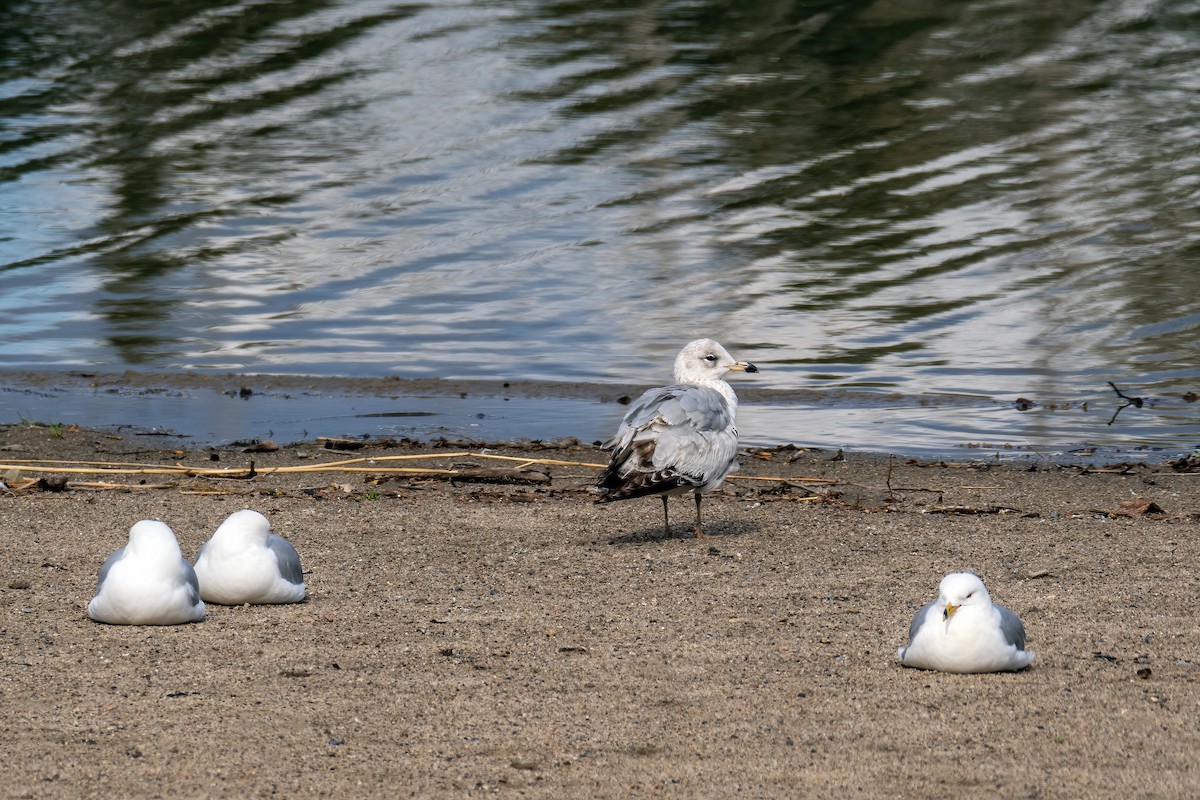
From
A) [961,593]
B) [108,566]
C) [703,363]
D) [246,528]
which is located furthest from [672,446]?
[108,566]

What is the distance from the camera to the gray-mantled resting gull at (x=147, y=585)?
623 centimetres

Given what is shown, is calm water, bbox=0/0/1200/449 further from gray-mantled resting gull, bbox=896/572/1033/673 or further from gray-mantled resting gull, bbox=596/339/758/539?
gray-mantled resting gull, bbox=896/572/1033/673

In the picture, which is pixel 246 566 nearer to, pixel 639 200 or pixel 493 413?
pixel 493 413

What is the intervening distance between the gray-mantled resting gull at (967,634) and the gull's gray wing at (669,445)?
86.5 inches

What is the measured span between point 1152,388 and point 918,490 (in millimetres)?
3574

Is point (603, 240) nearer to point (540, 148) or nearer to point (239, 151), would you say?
point (540, 148)

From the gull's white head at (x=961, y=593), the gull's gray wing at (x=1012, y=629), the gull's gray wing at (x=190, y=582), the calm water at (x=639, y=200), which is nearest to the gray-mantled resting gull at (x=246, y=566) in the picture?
the gull's gray wing at (x=190, y=582)

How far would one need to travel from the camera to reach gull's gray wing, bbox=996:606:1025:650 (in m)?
5.68

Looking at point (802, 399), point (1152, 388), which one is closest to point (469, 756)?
point (802, 399)

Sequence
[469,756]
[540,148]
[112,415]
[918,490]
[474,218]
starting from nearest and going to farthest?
[469,756] < [918,490] < [112,415] < [474,218] < [540,148]

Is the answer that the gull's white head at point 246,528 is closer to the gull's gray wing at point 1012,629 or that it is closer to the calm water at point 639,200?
the gull's gray wing at point 1012,629

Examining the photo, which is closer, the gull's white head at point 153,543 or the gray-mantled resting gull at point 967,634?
the gray-mantled resting gull at point 967,634

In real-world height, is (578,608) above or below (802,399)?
above

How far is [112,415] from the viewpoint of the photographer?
38.6 ft
